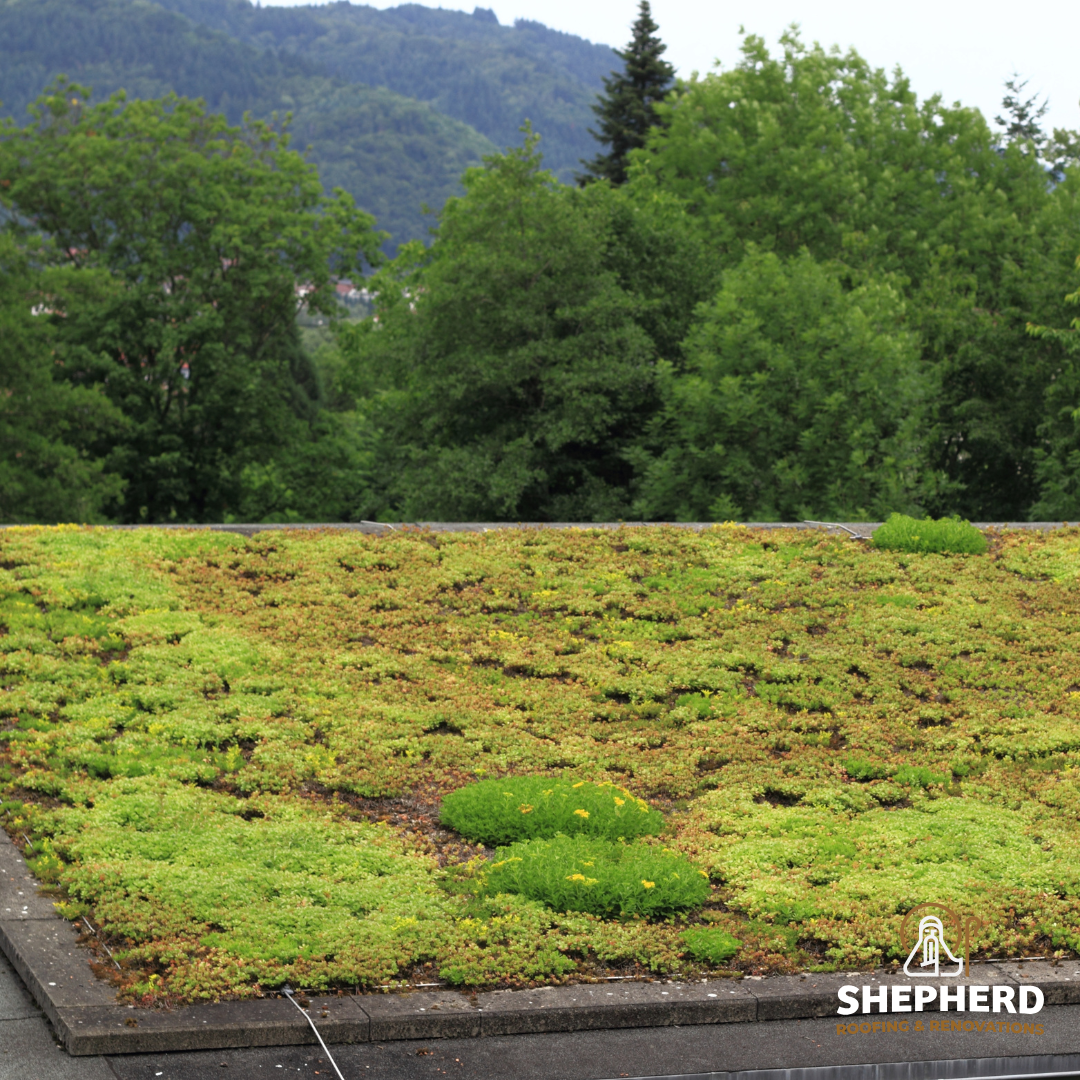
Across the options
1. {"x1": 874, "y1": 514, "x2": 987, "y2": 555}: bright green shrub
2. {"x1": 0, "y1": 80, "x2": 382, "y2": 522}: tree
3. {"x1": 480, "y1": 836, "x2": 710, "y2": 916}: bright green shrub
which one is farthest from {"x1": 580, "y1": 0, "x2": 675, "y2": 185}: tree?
{"x1": 480, "y1": 836, "x2": 710, "y2": 916}: bright green shrub

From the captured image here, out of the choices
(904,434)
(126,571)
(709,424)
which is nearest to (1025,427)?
(904,434)

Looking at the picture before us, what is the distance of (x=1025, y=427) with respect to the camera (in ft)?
87.9

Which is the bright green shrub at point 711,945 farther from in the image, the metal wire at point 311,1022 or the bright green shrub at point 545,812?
the metal wire at point 311,1022

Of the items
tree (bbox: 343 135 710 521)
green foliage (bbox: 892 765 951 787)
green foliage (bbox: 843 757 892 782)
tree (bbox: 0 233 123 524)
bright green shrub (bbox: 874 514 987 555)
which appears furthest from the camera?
tree (bbox: 0 233 123 524)

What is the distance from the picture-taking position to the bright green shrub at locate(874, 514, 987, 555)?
1462 centimetres

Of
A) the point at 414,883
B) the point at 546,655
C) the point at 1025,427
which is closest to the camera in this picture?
the point at 414,883

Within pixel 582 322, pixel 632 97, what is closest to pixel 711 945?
pixel 582 322

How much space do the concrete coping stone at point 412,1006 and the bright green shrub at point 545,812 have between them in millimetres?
1658

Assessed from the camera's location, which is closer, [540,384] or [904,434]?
[904,434]

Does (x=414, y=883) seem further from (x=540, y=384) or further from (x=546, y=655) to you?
(x=540, y=384)

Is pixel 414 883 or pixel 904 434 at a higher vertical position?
pixel 904 434

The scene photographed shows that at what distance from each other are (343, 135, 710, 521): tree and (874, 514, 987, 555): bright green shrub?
368 inches

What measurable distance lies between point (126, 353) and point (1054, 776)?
2619 cm

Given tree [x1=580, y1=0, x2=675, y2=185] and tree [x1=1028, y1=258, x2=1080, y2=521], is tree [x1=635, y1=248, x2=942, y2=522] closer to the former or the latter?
tree [x1=1028, y1=258, x2=1080, y2=521]
